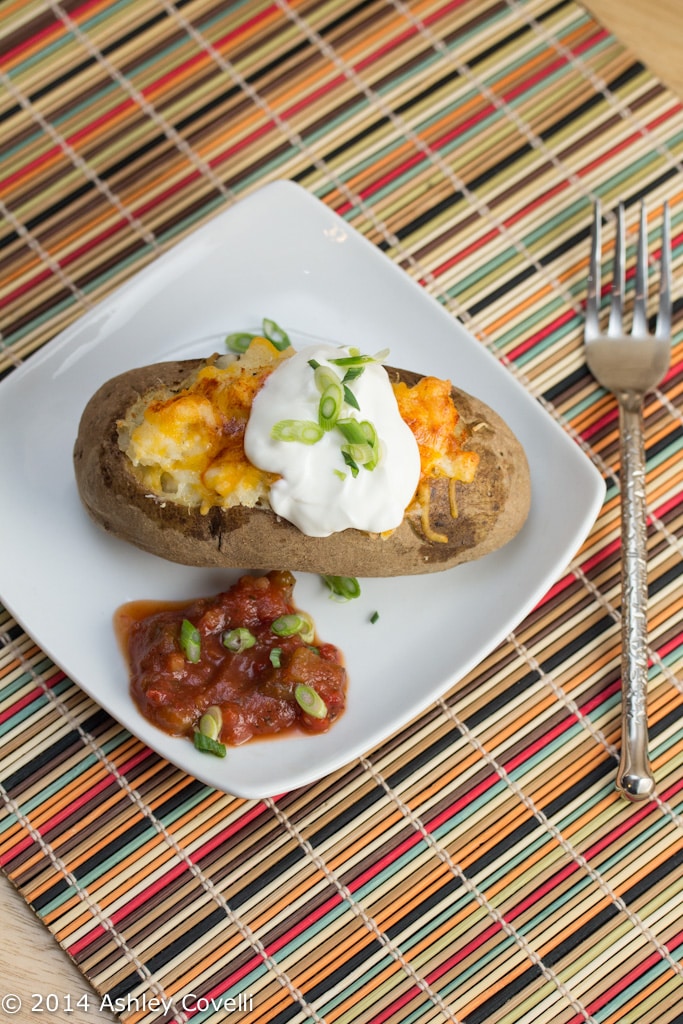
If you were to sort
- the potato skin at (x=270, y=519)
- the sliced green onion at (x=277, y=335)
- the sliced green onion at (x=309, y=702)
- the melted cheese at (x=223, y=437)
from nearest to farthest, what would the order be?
1. the melted cheese at (x=223, y=437)
2. the potato skin at (x=270, y=519)
3. the sliced green onion at (x=309, y=702)
4. the sliced green onion at (x=277, y=335)

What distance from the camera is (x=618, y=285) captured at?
125 inches

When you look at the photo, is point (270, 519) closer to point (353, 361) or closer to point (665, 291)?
point (353, 361)

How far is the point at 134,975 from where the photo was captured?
8.87ft

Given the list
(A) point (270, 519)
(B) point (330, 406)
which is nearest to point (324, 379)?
(B) point (330, 406)

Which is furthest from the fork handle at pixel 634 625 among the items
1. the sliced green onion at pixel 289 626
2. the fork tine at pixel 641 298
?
the sliced green onion at pixel 289 626

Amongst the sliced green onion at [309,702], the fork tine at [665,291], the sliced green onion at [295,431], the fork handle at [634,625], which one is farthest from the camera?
the fork tine at [665,291]

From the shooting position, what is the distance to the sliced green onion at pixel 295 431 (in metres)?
2.33

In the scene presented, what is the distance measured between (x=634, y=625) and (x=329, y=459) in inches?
45.6

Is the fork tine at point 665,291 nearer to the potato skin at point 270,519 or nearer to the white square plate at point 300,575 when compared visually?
the white square plate at point 300,575

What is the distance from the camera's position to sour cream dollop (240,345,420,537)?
93.6 inches

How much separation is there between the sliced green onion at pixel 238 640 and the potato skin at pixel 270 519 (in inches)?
8.7

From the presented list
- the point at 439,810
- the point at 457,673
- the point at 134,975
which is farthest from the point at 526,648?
the point at 134,975

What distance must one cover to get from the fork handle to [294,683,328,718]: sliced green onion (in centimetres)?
94

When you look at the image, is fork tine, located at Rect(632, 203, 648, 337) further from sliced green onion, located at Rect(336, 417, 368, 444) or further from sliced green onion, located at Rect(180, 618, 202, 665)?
sliced green onion, located at Rect(180, 618, 202, 665)
